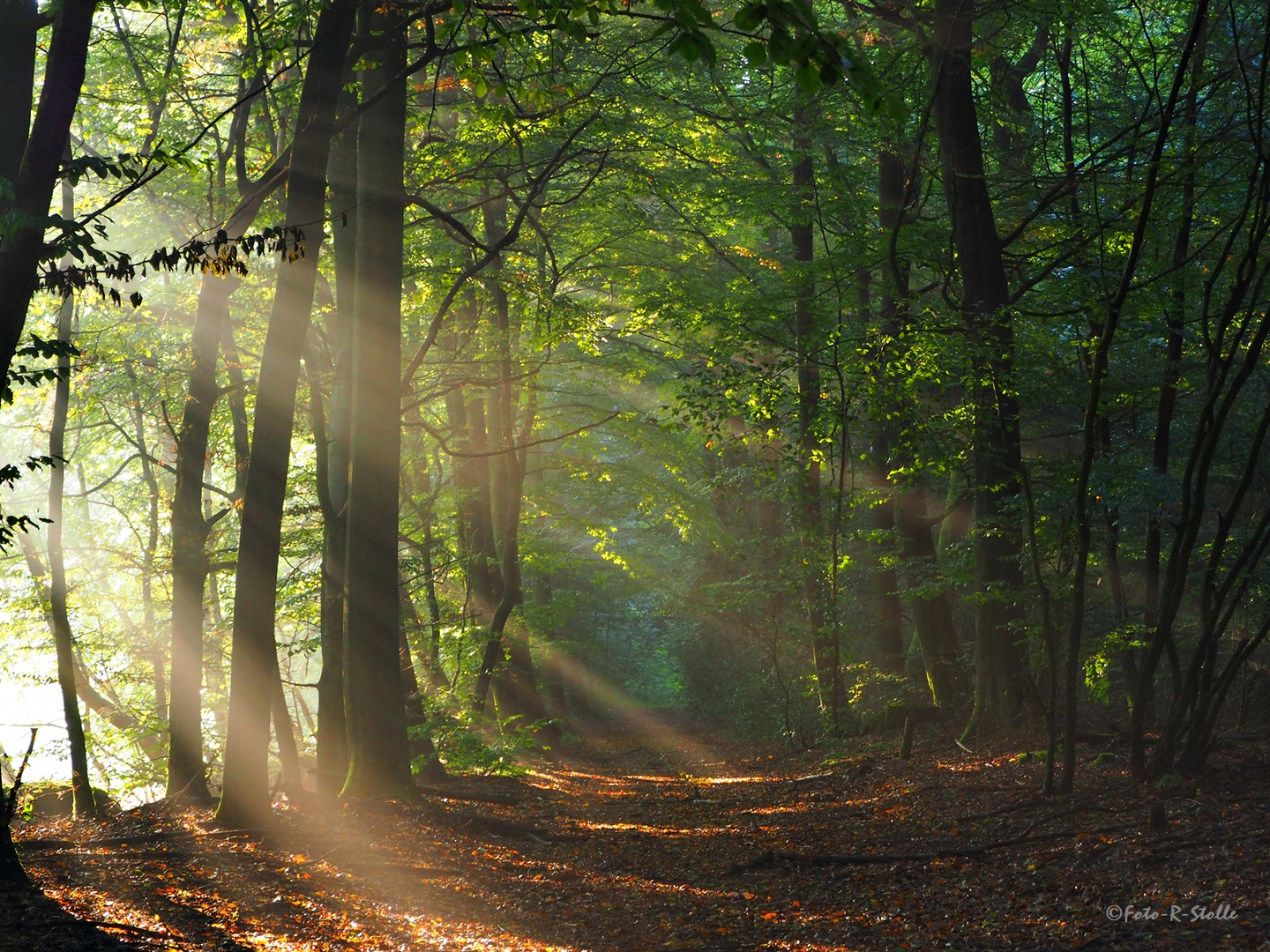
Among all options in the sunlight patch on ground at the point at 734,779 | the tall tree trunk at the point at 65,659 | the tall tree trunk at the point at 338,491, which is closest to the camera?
the tall tree trunk at the point at 65,659

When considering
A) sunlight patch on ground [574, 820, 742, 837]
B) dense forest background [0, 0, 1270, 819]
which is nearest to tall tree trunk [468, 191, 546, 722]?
dense forest background [0, 0, 1270, 819]

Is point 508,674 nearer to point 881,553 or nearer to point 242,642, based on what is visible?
point 881,553

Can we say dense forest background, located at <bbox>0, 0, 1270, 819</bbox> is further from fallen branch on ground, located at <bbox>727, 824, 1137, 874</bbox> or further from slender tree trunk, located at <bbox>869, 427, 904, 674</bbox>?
fallen branch on ground, located at <bbox>727, 824, 1137, 874</bbox>

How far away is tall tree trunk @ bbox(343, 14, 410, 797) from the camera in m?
9.46

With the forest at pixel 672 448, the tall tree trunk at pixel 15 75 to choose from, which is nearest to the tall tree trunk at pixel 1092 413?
the forest at pixel 672 448

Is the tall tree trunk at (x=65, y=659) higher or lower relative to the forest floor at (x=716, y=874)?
higher

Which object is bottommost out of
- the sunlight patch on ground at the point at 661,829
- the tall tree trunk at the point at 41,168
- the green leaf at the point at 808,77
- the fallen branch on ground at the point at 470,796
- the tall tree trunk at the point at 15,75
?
the sunlight patch on ground at the point at 661,829

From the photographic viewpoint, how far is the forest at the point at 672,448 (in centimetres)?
601

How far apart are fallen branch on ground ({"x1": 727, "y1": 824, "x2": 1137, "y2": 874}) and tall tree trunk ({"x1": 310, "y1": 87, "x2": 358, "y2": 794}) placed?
5435 millimetres

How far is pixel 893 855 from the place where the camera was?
7.18 m

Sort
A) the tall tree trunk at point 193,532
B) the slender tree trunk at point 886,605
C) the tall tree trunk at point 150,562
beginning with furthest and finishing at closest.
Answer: the tall tree trunk at point 150,562 → the slender tree trunk at point 886,605 → the tall tree trunk at point 193,532

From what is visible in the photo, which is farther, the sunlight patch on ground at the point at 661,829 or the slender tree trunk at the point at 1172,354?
the sunlight patch on ground at the point at 661,829

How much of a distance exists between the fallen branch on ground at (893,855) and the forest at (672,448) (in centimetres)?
5

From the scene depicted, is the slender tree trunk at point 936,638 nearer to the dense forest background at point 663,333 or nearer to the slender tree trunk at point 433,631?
the dense forest background at point 663,333
